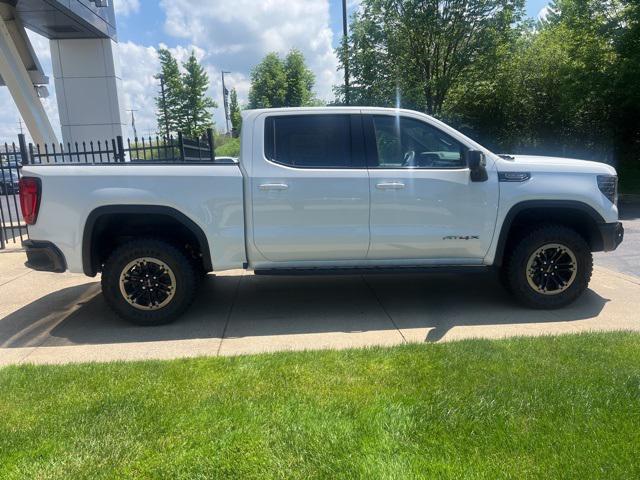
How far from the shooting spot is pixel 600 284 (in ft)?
19.9

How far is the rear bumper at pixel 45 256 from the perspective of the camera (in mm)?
4688

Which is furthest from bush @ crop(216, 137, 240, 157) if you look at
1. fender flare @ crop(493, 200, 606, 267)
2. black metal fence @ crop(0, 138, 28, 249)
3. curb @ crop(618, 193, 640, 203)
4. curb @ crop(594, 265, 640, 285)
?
fender flare @ crop(493, 200, 606, 267)

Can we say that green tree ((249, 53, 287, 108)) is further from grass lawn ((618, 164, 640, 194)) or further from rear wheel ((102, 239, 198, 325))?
rear wheel ((102, 239, 198, 325))

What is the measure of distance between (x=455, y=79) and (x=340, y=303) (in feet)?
43.9

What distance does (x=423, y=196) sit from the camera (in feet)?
15.9

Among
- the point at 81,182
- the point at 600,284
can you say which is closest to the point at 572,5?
the point at 600,284

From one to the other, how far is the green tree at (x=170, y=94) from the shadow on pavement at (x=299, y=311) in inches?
1362

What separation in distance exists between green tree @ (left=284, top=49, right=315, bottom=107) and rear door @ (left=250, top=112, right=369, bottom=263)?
42343mm

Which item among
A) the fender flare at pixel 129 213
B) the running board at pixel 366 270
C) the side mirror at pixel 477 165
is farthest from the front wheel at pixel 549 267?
the fender flare at pixel 129 213

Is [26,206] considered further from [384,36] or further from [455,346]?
[384,36]

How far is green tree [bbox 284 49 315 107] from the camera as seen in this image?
46625 mm

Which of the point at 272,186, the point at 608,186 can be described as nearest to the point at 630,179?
the point at 608,186

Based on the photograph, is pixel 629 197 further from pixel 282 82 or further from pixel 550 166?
pixel 282 82

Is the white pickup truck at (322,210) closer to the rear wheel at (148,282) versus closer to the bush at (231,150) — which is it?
the rear wheel at (148,282)
